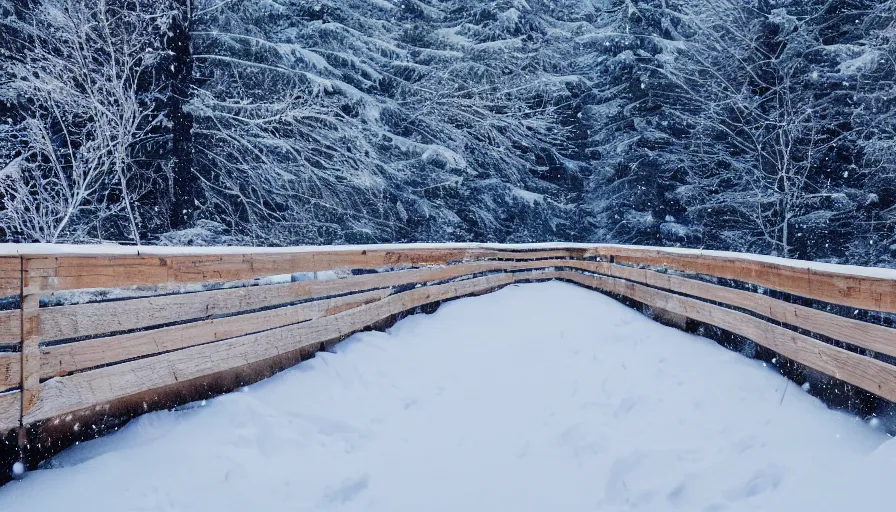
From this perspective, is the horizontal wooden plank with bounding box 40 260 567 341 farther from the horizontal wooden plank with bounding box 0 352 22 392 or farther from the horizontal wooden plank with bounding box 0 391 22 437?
the horizontal wooden plank with bounding box 0 391 22 437

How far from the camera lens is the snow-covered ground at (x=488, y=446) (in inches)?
111

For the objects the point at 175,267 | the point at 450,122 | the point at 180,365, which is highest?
the point at 450,122

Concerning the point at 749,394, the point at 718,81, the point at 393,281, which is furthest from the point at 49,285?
the point at 718,81

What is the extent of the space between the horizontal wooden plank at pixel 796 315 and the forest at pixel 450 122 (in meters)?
6.75

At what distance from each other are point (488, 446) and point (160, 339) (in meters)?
2.23

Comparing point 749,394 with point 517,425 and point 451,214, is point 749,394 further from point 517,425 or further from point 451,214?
point 451,214

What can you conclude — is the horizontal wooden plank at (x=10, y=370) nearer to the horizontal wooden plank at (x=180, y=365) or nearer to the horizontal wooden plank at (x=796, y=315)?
the horizontal wooden plank at (x=180, y=365)

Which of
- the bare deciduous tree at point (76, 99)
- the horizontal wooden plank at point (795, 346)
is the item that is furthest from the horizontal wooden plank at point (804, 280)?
the bare deciduous tree at point (76, 99)

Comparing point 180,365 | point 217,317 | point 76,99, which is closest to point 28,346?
point 180,365

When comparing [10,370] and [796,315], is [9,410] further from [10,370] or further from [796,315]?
[796,315]

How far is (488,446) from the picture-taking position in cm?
368

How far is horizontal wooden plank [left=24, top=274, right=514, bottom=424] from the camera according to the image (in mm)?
2945

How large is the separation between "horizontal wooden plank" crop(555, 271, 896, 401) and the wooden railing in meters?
0.01

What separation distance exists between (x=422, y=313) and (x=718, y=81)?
1433 centimetres
